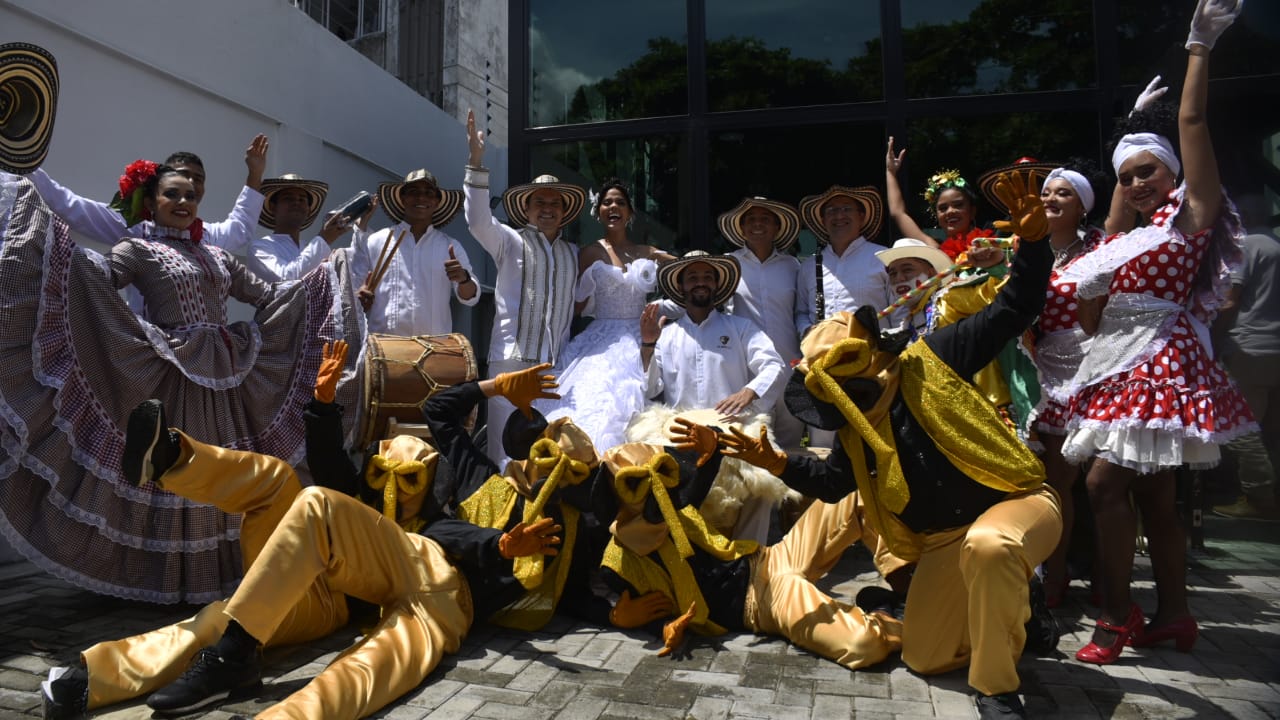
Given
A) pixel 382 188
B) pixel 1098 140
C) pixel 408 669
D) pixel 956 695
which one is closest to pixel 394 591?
pixel 408 669

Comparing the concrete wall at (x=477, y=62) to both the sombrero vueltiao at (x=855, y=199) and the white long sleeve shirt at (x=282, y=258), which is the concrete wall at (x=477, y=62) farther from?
the sombrero vueltiao at (x=855, y=199)

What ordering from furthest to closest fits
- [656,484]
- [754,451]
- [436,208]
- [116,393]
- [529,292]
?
[436,208], [529,292], [116,393], [656,484], [754,451]

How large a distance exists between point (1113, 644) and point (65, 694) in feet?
11.7

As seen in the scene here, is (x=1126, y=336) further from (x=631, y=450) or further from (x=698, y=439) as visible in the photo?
(x=631, y=450)

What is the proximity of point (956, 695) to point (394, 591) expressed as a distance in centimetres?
203

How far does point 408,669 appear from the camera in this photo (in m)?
2.85

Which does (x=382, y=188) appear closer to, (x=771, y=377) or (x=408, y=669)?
(x=771, y=377)

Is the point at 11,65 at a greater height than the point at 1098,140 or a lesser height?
lesser

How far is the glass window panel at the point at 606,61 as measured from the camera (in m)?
6.86

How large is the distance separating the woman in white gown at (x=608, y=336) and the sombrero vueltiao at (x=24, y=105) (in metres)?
2.68

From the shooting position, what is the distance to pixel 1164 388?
306cm

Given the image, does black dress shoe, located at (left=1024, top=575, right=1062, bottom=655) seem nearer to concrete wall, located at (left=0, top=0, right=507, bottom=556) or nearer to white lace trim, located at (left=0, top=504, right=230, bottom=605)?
white lace trim, located at (left=0, top=504, right=230, bottom=605)

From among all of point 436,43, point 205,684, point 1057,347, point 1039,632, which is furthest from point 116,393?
point 436,43

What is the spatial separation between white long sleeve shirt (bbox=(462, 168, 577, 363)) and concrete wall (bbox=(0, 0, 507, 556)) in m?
2.38
